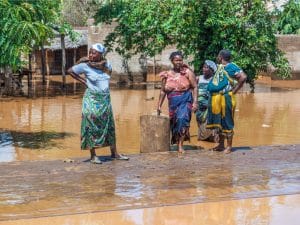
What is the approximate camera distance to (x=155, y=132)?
26.8 feet

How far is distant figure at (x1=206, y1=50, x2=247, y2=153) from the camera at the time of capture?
8000mm

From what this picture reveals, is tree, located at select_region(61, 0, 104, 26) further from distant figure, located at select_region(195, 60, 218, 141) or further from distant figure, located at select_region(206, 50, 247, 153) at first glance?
distant figure, located at select_region(206, 50, 247, 153)

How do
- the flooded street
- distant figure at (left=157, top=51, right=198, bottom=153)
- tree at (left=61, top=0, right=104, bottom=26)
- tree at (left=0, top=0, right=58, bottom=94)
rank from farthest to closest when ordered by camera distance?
tree at (left=61, top=0, right=104, bottom=26), tree at (left=0, top=0, right=58, bottom=94), distant figure at (left=157, top=51, right=198, bottom=153), the flooded street

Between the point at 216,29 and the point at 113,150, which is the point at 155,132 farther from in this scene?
the point at 216,29

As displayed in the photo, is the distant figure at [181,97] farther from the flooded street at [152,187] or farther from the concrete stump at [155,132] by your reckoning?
the flooded street at [152,187]

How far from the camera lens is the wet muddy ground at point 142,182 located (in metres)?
5.70

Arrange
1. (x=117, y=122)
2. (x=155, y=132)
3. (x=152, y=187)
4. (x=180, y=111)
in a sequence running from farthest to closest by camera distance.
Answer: (x=117, y=122) → (x=180, y=111) → (x=155, y=132) → (x=152, y=187)

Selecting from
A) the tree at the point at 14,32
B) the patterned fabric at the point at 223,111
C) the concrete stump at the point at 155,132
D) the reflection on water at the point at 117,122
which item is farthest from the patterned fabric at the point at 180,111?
the tree at the point at 14,32

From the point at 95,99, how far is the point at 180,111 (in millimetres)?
1610

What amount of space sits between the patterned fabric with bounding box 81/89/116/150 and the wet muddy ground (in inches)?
12.8

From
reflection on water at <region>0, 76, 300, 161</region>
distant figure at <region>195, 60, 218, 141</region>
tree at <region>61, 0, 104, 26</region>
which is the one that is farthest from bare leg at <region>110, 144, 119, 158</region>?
tree at <region>61, 0, 104, 26</region>

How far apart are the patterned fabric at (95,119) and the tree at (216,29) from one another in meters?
10.1

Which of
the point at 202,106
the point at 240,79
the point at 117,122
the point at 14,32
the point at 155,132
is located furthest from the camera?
the point at 117,122

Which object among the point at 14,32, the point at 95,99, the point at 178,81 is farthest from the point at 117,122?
the point at 95,99
